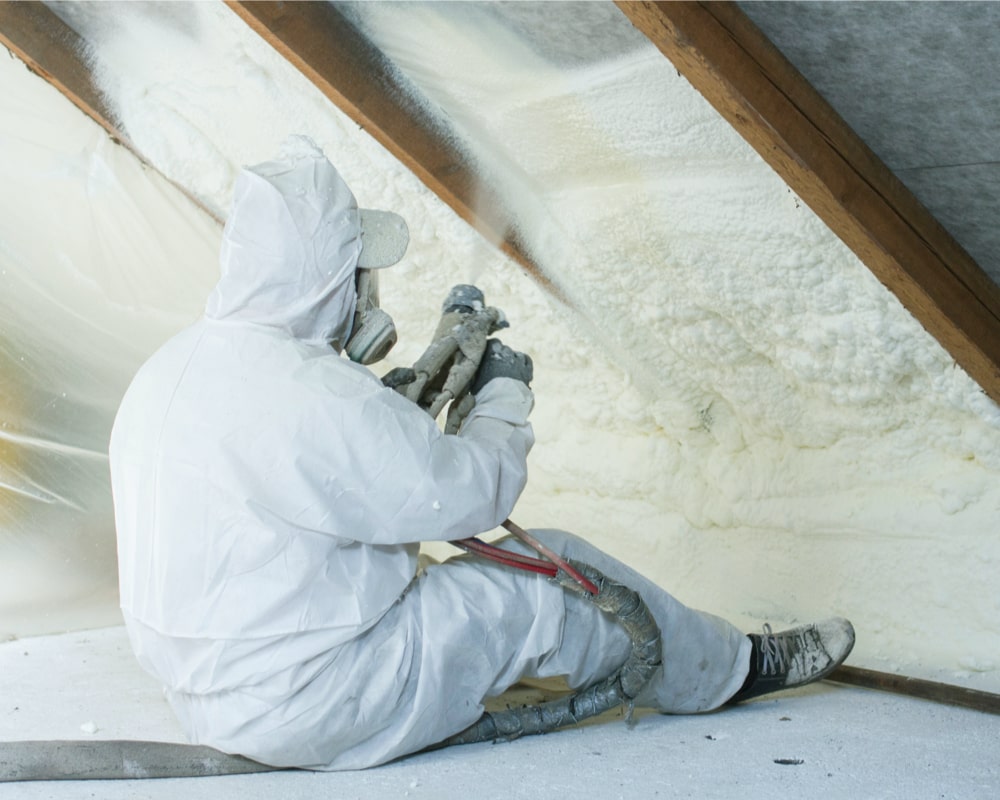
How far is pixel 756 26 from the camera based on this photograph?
1.62m

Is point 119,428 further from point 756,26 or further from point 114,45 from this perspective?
point 114,45

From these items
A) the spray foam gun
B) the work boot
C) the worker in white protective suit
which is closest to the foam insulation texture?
the work boot

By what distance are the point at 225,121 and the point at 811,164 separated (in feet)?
5.42

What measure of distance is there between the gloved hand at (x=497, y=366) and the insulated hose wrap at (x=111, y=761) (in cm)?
69

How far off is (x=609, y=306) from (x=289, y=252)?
1.06m

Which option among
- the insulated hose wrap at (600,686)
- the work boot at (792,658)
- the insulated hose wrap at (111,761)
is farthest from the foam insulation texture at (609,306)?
the insulated hose wrap at (111,761)

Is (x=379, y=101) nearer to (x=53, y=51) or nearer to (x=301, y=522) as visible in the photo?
(x=53, y=51)

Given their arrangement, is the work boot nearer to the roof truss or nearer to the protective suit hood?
the roof truss

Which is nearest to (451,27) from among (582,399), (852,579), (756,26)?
(756,26)

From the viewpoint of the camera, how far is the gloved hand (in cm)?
190

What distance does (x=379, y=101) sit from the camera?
2.33 metres

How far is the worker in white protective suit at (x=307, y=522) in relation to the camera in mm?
1562

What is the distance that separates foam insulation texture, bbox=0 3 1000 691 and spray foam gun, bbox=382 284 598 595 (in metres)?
0.47

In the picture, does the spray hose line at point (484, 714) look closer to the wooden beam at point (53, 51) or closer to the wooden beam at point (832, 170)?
the wooden beam at point (832, 170)
